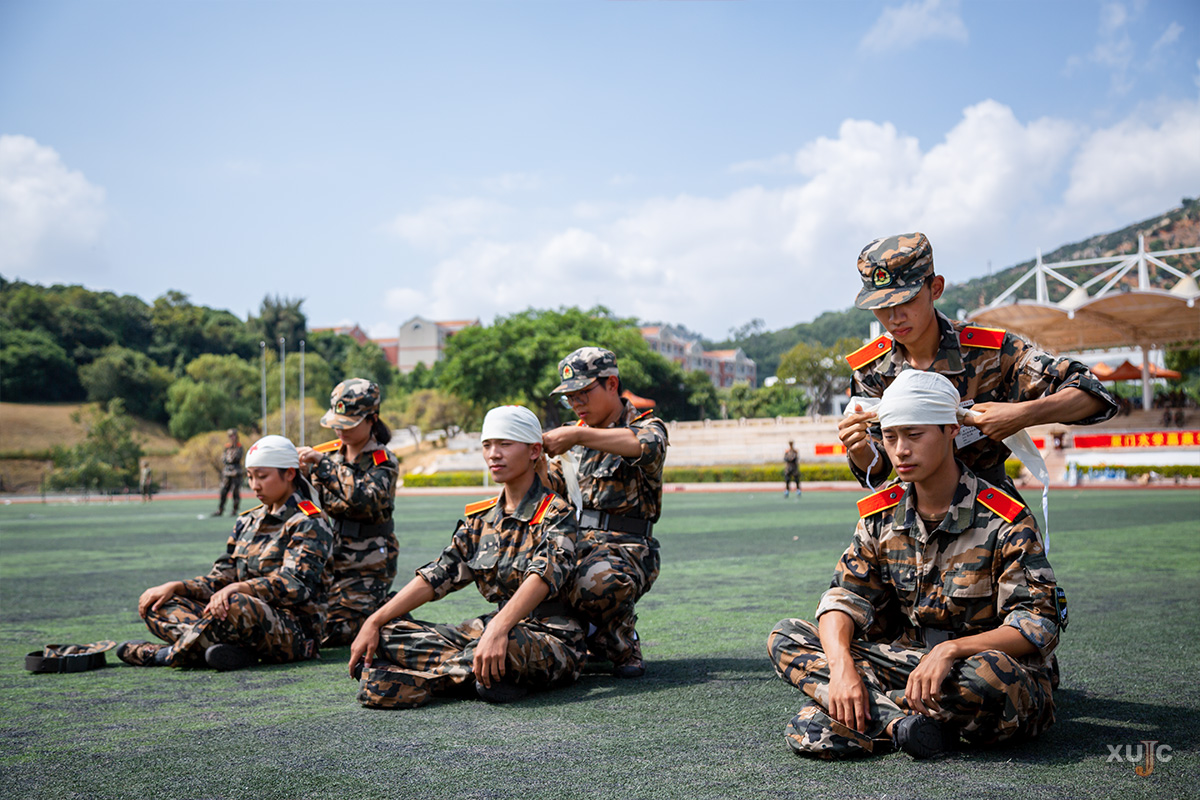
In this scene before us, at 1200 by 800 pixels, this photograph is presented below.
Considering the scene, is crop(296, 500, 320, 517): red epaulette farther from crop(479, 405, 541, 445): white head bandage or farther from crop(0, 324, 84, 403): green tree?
crop(0, 324, 84, 403): green tree

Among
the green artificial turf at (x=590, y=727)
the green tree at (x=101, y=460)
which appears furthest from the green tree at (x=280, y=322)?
the green artificial turf at (x=590, y=727)

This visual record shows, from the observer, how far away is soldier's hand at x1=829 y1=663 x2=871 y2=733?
3.17 m

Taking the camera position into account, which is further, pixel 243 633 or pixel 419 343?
pixel 419 343

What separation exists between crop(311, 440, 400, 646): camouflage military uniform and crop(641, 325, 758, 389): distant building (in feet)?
342

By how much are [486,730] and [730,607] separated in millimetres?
3771

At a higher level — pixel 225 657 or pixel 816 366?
pixel 816 366

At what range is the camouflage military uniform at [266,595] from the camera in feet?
17.1

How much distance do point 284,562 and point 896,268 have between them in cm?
367

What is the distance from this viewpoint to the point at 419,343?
107 metres

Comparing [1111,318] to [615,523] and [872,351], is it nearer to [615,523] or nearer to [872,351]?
[615,523]

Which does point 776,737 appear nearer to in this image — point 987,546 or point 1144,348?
point 987,546

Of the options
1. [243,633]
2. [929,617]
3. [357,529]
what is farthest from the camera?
[357,529]

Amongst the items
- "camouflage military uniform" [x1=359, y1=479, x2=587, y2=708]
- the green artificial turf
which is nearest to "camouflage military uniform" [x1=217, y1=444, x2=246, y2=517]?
the green artificial turf

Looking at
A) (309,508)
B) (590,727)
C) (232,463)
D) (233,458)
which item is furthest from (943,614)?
(232,463)
